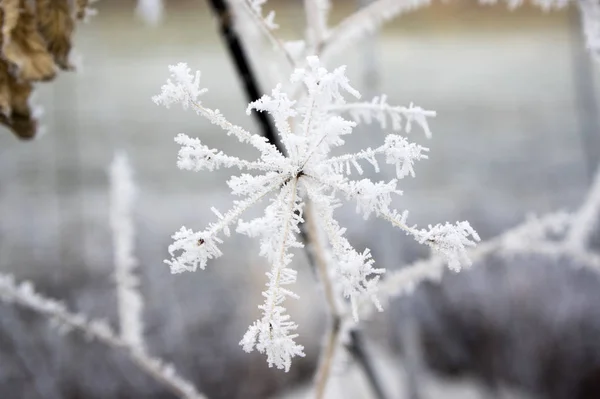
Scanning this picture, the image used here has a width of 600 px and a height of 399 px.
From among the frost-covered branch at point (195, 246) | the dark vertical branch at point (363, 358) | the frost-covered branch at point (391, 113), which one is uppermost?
the frost-covered branch at point (391, 113)

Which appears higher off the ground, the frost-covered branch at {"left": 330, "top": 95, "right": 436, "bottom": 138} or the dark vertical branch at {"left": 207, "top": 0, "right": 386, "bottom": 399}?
the frost-covered branch at {"left": 330, "top": 95, "right": 436, "bottom": 138}

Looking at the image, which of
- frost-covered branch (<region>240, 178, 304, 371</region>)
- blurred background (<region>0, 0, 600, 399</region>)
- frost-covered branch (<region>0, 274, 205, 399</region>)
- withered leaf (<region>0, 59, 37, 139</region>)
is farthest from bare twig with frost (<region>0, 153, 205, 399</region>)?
blurred background (<region>0, 0, 600, 399</region>)

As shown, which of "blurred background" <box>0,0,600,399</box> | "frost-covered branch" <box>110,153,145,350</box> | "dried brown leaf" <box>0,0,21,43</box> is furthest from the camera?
"blurred background" <box>0,0,600,399</box>

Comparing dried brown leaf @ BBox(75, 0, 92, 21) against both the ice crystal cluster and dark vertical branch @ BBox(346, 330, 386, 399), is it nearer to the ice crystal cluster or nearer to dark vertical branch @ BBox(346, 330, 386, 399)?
the ice crystal cluster

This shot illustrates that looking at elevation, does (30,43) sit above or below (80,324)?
above

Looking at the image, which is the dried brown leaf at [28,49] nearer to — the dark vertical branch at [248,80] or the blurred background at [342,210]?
the dark vertical branch at [248,80]

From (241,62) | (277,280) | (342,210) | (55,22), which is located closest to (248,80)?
(241,62)

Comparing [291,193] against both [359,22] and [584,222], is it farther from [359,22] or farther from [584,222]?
[584,222]

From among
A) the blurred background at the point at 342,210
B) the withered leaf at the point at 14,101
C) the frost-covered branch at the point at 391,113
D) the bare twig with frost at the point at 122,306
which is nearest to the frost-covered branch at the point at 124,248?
the bare twig with frost at the point at 122,306
